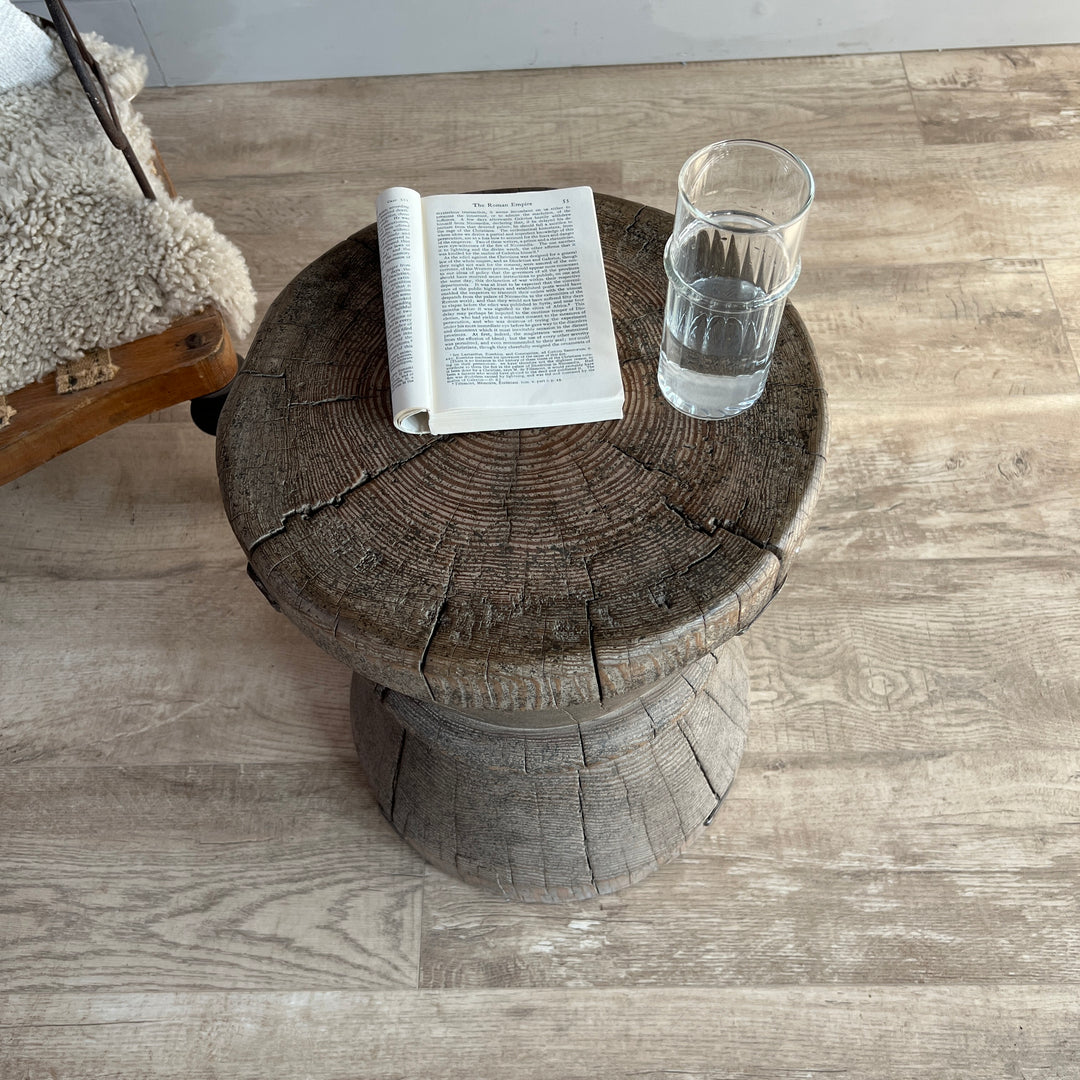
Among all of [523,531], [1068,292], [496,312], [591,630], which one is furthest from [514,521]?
[1068,292]

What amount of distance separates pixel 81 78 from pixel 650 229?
608 mm

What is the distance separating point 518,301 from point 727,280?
0.20 metres

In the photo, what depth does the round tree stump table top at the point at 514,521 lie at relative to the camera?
30.4 inches

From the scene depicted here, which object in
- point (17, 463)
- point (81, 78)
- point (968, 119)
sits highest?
point (81, 78)

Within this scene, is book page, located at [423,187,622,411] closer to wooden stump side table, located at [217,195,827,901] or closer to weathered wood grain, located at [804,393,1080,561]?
wooden stump side table, located at [217,195,827,901]

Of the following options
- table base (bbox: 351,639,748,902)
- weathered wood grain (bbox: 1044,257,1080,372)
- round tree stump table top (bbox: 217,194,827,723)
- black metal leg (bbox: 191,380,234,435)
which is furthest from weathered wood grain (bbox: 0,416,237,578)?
weathered wood grain (bbox: 1044,257,1080,372)

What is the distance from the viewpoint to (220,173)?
71.0 inches

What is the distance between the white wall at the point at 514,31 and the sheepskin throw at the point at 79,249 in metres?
0.76

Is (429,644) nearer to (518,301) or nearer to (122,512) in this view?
(518,301)

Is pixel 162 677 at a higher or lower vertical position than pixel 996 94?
lower

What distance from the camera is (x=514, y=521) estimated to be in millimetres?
826

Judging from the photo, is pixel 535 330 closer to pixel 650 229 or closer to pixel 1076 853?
pixel 650 229

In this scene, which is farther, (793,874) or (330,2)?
(330,2)

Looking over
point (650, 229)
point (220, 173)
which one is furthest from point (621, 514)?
point (220, 173)
